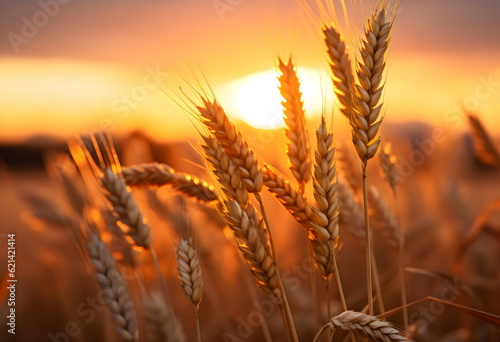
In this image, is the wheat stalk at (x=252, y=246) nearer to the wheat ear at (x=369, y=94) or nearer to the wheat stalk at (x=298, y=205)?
the wheat stalk at (x=298, y=205)

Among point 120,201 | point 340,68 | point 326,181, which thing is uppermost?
point 340,68

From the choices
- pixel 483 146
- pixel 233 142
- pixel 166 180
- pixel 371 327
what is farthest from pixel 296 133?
pixel 483 146

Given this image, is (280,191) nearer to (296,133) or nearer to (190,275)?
(296,133)

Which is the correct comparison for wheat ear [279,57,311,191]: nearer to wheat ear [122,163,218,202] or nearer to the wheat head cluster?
the wheat head cluster

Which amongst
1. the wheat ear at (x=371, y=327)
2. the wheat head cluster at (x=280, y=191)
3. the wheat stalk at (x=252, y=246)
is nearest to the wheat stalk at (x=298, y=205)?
the wheat head cluster at (x=280, y=191)

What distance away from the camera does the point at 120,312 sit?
1.26m

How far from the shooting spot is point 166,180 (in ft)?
4.86

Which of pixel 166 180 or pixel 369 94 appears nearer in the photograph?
pixel 369 94

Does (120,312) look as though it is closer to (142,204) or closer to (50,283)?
(142,204)

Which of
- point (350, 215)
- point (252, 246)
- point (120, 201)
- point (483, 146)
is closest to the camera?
point (252, 246)

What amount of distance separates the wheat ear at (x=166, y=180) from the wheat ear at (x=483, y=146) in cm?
152

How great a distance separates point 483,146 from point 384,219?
3.19 ft

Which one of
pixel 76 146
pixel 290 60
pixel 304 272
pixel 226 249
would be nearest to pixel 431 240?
pixel 304 272

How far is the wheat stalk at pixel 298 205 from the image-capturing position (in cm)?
115
